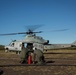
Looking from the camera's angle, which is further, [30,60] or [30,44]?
[30,44]

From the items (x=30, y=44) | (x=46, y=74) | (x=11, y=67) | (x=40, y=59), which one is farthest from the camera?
(x=30, y=44)

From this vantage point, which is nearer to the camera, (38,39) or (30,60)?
(30,60)

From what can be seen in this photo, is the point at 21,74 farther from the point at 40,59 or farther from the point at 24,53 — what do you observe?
the point at 24,53

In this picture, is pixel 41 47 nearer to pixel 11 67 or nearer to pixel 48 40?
pixel 48 40

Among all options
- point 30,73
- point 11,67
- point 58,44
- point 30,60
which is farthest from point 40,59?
point 58,44

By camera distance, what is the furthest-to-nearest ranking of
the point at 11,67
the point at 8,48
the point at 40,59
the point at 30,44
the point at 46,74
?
the point at 8,48
the point at 30,44
the point at 40,59
the point at 11,67
the point at 46,74

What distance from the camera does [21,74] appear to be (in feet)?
38.9

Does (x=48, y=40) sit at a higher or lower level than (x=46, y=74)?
higher

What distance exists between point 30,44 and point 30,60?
599 inches

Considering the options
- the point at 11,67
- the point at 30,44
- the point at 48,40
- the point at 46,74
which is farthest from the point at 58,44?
Answer: the point at 46,74

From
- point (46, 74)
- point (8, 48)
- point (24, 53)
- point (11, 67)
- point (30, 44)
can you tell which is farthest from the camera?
point (8, 48)

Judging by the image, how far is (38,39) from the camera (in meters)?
33.5

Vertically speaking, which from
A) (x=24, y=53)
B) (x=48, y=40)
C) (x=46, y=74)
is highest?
(x=48, y=40)

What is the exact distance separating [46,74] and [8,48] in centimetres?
2564
